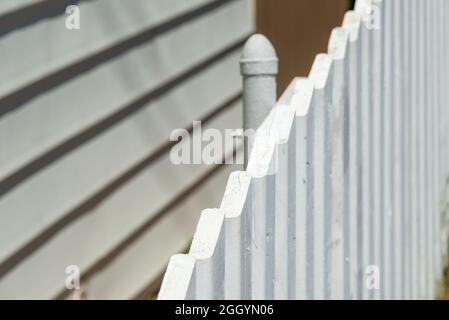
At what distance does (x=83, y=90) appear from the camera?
132 inches

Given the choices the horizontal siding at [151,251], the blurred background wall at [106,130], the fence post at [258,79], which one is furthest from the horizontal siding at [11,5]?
the horizontal siding at [151,251]

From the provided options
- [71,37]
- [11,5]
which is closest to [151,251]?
[71,37]

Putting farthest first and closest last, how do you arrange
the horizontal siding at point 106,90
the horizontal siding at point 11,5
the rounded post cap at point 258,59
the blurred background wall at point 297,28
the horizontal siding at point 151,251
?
1. the blurred background wall at point 297,28
2. the horizontal siding at point 151,251
3. the horizontal siding at point 106,90
4. the horizontal siding at point 11,5
5. the rounded post cap at point 258,59

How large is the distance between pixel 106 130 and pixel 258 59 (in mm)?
1159

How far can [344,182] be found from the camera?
2.53 meters

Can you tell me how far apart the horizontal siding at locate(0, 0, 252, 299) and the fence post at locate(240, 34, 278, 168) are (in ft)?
2.66

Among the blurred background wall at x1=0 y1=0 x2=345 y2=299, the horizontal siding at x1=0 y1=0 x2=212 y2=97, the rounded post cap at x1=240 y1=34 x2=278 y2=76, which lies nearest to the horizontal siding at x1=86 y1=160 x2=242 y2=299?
the blurred background wall at x1=0 y1=0 x2=345 y2=299

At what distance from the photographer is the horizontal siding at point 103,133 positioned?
9.76 feet

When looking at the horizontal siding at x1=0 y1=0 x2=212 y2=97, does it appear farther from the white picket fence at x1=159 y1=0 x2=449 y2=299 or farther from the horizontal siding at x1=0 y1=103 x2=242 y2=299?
the white picket fence at x1=159 y1=0 x2=449 y2=299

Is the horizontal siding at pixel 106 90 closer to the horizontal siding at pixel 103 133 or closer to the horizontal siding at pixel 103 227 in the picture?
the horizontal siding at pixel 103 133

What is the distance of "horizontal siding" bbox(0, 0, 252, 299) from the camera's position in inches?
117

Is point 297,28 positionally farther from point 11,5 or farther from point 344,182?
point 344,182

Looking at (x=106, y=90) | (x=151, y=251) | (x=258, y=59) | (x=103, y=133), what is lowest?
(x=151, y=251)

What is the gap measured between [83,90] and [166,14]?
896mm
